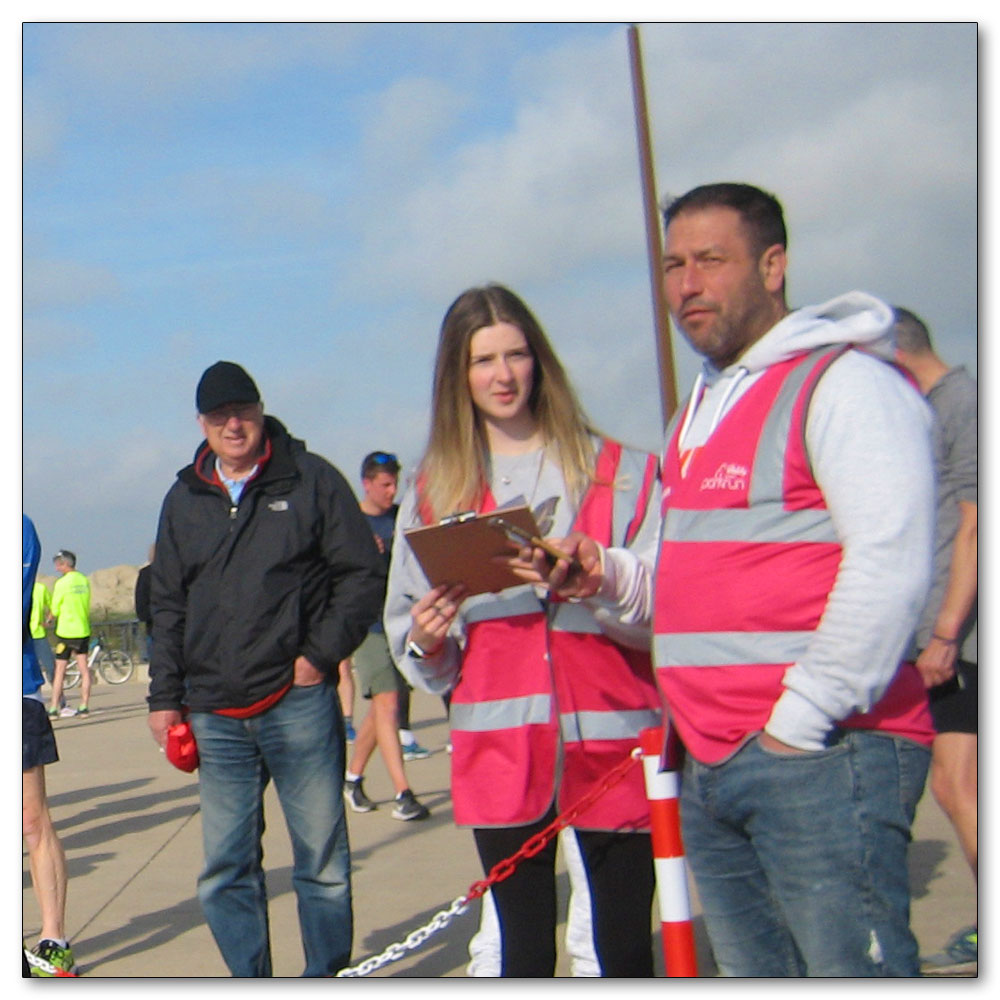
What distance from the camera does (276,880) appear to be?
6.87m

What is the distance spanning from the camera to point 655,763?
2.85 meters

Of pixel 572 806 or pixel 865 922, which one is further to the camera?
pixel 572 806

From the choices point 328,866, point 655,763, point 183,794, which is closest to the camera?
point 655,763

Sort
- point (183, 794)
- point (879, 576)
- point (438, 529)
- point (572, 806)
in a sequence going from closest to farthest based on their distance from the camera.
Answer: point (879, 576) < point (438, 529) < point (572, 806) < point (183, 794)

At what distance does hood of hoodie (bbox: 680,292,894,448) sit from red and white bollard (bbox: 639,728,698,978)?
0.64m

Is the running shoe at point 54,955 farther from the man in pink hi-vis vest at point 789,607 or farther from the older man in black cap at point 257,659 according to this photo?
the man in pink hi-vis vest at point 789,607

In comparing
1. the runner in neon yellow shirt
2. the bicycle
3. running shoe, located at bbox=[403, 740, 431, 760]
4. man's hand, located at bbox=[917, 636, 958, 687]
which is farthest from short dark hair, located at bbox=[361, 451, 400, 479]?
the bicycle

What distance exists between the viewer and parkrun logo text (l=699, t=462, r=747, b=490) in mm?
2574

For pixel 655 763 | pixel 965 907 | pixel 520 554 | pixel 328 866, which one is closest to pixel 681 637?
pixel 655 763

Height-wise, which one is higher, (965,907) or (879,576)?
(879,576)

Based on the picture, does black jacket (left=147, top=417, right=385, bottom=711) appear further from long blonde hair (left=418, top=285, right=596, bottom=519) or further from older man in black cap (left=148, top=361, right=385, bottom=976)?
long blonde hair (left=418, top=285, right=596, bottom=519)

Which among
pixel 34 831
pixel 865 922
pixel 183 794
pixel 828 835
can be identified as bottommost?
pixel 183 794

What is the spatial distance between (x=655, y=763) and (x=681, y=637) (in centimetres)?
32

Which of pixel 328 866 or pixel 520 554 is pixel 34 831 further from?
pixel 520 554
